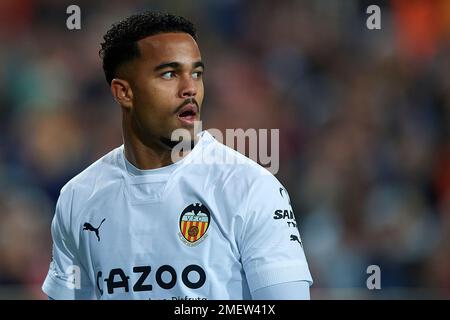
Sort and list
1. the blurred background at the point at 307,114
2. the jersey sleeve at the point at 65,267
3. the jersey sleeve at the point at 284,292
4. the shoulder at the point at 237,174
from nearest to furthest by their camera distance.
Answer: the jersey sleeve at the point at 284,292 → the shoulder at the point at 237,174 → the jersey sleeve at the point at 65,267 → the blurred background at the point at 307,114

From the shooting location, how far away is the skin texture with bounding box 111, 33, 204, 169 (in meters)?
3.37

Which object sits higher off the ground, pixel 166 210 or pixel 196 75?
pixel 196 75

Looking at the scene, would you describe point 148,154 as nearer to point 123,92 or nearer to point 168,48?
point 123,92

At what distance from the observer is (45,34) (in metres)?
6.61

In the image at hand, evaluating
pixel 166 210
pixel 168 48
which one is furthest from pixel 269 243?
pixel 168 48

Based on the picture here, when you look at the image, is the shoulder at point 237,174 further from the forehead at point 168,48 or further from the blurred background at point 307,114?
the blurred background at point 307,114

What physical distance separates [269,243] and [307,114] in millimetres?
3356

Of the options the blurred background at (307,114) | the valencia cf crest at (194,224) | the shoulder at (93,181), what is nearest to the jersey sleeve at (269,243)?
the valencia cf crest at (194,224)

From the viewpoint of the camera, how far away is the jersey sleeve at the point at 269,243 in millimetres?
3062

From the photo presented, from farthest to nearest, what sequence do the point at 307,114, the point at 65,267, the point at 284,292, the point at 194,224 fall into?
the point at 307,114 → the point at 65,267 → the point at 194,224 → the point at 284,292

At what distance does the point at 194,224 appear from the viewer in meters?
3.20

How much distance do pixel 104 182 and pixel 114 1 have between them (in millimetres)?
3304

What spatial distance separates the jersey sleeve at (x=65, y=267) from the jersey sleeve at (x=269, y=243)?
0.77m

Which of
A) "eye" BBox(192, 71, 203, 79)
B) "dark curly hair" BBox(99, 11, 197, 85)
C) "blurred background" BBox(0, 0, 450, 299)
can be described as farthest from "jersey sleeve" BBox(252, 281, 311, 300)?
"blurred background" BBox(0, 0, 450, 299)
